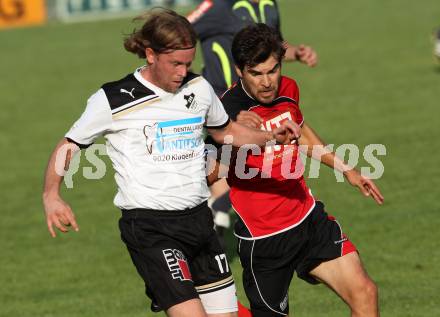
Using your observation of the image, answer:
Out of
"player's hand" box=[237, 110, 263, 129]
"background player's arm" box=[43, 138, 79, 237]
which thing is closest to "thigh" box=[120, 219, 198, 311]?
"background player's arm" box=[43, 138, 79, 237]

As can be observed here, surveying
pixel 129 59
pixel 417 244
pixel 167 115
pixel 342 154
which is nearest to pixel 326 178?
pixel 342 154

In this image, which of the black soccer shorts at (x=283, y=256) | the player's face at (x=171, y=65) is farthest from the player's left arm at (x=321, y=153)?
the player's face at (x=171, y=65)

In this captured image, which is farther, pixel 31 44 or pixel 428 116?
pixel 31 44

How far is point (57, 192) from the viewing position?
619 centimetres

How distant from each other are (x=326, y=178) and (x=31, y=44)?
17697 millimetres

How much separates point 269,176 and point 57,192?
5.40ft

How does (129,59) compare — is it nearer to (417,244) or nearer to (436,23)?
(436,23)

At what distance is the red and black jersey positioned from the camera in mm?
7168

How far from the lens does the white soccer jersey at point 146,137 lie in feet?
20.7

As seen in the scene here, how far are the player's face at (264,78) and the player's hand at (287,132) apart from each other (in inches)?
24.5

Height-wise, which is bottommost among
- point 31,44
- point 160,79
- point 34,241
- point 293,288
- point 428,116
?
point 31,44

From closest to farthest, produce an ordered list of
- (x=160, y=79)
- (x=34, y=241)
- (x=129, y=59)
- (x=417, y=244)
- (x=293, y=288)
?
1. (x=160, y=79)
2. (x=293, y=288)
3. (x=417, y=244)
4. (x=34, y=241)
5. (x=129, y=59)

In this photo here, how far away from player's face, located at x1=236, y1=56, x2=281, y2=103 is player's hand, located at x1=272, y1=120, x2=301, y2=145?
0.62m

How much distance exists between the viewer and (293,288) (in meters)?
9.38
